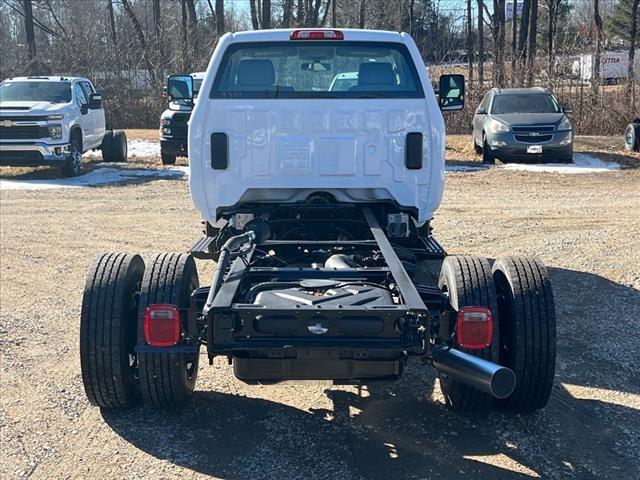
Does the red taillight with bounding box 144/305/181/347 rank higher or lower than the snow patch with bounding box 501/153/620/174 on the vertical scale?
higher

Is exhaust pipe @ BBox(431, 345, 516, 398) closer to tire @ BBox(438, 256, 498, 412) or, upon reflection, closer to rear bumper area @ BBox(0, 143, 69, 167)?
tire @ BBox(438, 256, 498, 412)

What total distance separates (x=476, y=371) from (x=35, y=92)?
51.6 ft

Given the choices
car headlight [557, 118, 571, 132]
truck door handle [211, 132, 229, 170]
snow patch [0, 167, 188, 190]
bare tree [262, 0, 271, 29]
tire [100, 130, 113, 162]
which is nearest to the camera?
truck door handle [211, 132, 229, 170]

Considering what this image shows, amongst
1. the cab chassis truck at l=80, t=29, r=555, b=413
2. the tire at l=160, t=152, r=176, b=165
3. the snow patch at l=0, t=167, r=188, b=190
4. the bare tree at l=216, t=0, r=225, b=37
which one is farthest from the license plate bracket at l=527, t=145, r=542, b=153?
the bare tree at l=216, t=0, r=225, b=37

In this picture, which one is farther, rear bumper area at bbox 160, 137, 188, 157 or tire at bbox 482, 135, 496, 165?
tire at bbox 482, 135, 496, 165

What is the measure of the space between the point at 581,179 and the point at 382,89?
35.3ft

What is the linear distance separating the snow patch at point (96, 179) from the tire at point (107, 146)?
4.61 feet

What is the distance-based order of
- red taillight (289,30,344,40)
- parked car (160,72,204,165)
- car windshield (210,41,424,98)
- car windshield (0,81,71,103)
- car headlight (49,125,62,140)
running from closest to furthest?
car windshield (210,41,424,98)
red taillight (289,30,344,40)
car headlight (49,125,62,140)
car windshield (0,81,71,103)
parked car (160,72,204,165)

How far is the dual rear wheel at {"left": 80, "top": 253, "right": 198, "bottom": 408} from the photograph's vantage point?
441 centimetres

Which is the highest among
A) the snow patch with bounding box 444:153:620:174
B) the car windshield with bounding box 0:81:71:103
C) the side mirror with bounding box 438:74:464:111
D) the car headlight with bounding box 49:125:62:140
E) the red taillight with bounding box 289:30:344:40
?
the red taillight with bounding box 289:30:344:40

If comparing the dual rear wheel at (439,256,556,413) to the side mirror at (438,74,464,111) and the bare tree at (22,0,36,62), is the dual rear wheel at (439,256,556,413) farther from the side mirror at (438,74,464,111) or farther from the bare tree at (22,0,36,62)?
the bare tree at (22,0,36,62)

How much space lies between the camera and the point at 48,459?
4.23m

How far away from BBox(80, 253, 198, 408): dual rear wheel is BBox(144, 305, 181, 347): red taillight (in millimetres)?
119

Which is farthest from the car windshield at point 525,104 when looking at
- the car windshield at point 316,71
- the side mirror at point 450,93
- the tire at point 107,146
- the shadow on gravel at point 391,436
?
the shadow on gravel at point 391,436
